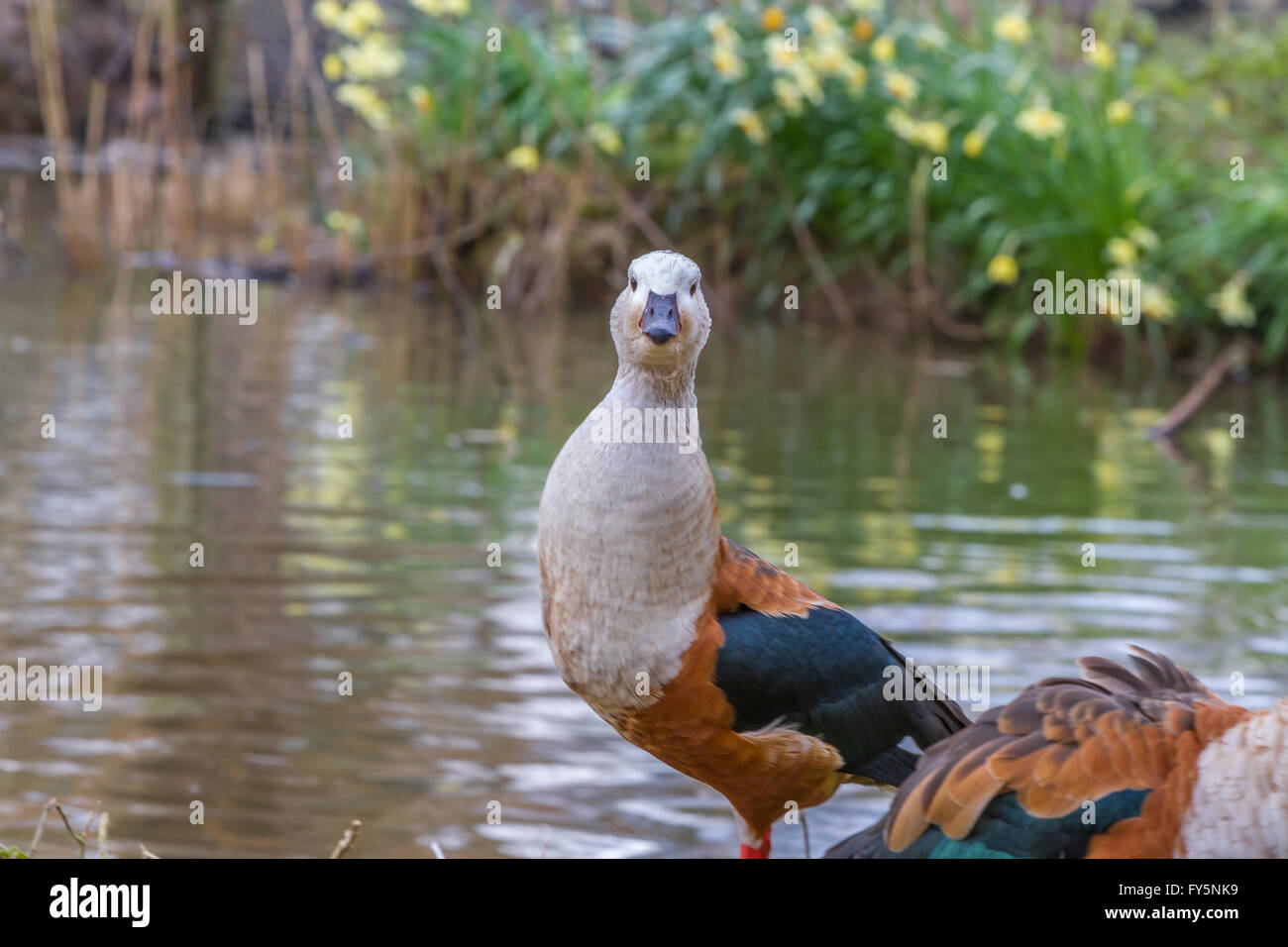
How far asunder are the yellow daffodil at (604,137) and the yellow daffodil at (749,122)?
94cm

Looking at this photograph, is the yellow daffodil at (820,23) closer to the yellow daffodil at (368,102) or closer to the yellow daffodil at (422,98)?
the yellow daffodil at (422,98)

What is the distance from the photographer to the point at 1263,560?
25.0ft

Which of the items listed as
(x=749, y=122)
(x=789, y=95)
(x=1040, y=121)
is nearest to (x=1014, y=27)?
(x=1040, y=121)

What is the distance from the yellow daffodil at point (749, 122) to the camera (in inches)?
516

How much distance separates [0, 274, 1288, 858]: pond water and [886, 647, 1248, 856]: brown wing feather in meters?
1.18

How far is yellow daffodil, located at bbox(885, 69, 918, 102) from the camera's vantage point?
12.6 m

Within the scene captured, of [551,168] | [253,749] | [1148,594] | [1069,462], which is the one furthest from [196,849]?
[551,168]

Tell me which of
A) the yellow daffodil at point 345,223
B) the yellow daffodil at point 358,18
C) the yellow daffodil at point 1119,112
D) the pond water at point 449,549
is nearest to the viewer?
the pond water at point 449,549

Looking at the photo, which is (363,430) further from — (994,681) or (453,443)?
(994,681)

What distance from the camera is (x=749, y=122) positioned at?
1309cm

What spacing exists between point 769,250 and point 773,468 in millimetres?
5631

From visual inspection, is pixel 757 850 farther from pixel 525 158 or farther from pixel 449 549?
pixel 525 158

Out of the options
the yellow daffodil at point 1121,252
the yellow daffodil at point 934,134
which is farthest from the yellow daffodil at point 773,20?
the yellow daffodil at point 1121,252

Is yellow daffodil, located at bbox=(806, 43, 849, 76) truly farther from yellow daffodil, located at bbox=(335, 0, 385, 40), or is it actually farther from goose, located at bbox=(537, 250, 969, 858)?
goose, located at bbox=(537, 250, 969, 858)
